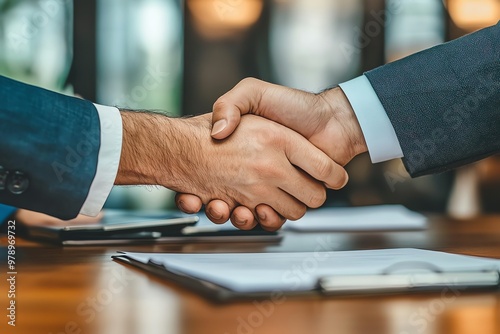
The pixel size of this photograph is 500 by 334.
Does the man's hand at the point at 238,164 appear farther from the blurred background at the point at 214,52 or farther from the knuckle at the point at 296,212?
the blurred background at the point at 214,52

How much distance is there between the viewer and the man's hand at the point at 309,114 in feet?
4.12

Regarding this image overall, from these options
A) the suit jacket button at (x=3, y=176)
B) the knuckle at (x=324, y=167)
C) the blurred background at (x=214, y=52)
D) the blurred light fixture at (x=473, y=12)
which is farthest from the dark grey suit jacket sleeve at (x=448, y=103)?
the blurred light fixture at (x=473, y=12)

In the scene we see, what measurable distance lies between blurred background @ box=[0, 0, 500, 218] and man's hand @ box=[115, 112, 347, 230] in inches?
64.2

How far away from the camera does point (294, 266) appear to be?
67 centimetres

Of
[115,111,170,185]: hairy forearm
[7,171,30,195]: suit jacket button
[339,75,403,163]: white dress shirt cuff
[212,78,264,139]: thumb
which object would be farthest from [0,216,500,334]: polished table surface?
[339,75,403,163]: white dress shirt cuff

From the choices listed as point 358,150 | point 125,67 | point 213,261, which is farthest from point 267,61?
point 213,261

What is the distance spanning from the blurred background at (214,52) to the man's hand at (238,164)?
1630 mm

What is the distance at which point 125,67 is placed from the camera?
288 centimetres

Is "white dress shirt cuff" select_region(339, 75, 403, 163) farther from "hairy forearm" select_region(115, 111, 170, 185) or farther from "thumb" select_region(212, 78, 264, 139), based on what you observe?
"hairy forearm" select_region(115, 111, 170, 185)

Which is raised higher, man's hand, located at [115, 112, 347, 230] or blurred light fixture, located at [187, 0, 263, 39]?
blurred light fixture, located at [187, 0, 263, 39]

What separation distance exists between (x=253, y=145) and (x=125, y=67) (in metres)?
A: 1.77

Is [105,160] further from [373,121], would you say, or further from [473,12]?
[473,12]

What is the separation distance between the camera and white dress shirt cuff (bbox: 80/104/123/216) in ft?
3.32

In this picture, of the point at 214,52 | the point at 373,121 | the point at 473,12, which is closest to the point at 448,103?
the point at 373,121
